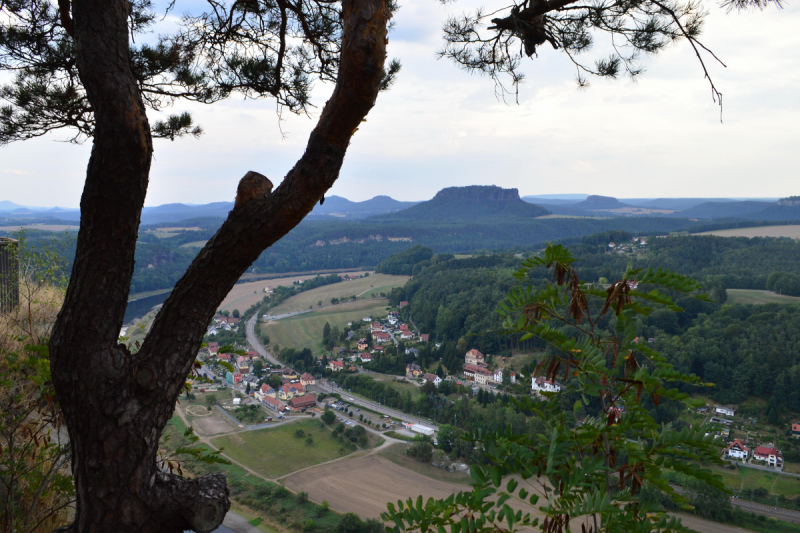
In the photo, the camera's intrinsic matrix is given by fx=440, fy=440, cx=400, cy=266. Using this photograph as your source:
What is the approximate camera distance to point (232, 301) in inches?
1576

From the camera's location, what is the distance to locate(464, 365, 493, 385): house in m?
21.5

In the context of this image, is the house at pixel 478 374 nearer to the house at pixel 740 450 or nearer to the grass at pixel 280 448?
the grass at pixel 280 448

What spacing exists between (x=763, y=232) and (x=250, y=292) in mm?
57069

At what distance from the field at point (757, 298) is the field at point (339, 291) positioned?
2708cm

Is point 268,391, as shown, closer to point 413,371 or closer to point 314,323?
point 413,371

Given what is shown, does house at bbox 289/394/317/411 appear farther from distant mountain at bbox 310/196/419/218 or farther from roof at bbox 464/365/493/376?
distant mountain at bbox 310/196/419/218

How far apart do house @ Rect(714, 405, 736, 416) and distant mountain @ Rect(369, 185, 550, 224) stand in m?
77.5

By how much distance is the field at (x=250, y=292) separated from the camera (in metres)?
38.3

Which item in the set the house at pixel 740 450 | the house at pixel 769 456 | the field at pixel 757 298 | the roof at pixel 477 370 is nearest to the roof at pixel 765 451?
the house at pixel 769 456

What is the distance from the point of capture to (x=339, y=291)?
42.3 m

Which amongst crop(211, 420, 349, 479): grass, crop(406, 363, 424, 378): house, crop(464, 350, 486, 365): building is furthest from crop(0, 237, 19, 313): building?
crop(464, 350, 486, 365): building

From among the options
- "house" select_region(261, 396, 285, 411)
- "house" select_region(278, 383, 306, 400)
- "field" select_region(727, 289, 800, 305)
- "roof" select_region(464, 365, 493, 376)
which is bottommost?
"roof" select_region(464, 365, 493, 376)

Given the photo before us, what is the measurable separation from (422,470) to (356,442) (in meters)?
3.31

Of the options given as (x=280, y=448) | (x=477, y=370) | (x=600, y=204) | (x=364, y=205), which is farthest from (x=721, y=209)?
(x=280, y=448)
